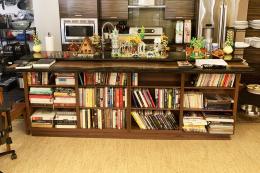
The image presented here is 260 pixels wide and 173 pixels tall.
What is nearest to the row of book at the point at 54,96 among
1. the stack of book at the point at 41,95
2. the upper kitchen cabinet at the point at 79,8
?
the stack of book at the point at 41,95

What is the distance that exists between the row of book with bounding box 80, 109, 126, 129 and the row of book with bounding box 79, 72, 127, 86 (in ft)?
1.13

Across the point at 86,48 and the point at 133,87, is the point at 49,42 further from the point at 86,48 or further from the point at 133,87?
the point at 133,87

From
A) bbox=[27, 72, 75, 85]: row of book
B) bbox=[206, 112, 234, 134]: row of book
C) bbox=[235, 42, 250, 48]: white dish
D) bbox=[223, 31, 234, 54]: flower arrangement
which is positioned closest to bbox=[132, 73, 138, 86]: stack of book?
bbox=[27, 72, 75, 85]: row of book

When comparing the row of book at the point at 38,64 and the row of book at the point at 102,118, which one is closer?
the row of book at the point at 38,64

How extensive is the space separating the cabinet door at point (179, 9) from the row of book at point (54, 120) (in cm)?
268

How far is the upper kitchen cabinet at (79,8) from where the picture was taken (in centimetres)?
526

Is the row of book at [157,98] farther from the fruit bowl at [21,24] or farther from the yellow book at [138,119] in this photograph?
the fruit bowl at [21,24]

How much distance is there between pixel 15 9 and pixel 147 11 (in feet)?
8.42

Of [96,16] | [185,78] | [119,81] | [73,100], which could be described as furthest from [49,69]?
[96,16]

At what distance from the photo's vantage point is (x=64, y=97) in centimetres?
364

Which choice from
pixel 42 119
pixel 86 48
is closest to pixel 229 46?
pixel 86 48

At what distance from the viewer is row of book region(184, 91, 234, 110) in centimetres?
356

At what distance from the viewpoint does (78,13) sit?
5.32 metres

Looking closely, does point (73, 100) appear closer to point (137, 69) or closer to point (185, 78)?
point (137, 69)
